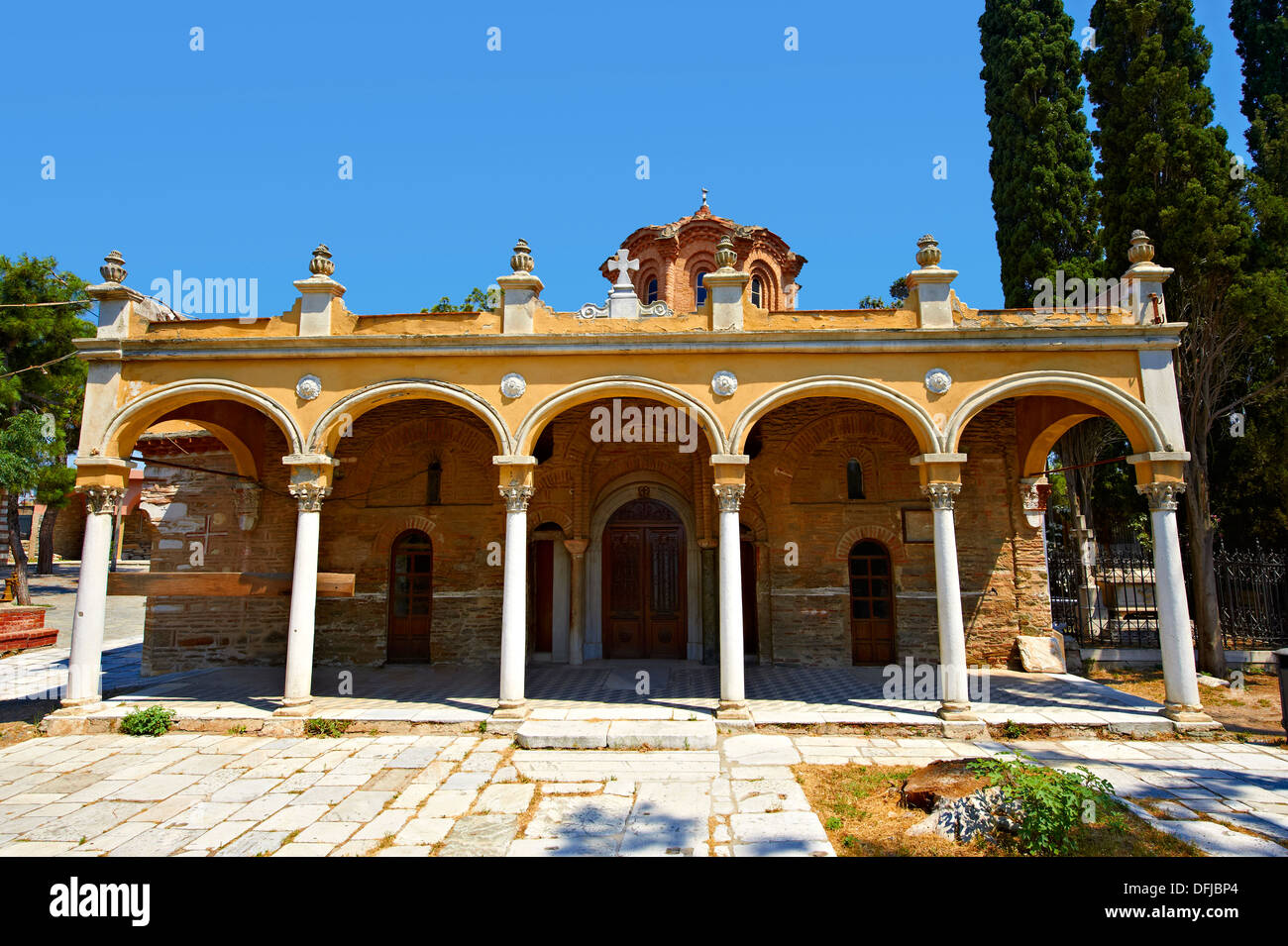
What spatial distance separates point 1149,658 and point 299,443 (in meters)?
15.7

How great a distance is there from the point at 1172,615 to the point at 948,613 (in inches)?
109

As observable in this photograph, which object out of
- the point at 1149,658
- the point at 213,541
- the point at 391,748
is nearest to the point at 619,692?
the point at 391,748

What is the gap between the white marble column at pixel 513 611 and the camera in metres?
8.76

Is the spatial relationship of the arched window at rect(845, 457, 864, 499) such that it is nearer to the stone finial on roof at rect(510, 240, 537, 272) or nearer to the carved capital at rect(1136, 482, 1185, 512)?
the carved capital at rect(1136, 482, 1185, 512)

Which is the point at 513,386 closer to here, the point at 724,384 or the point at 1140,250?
the point at 724,384

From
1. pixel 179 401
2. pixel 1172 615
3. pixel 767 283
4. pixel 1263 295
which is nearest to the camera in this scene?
pixel 1172 615

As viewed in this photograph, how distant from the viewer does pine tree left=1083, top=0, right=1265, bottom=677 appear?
11430 millimetres

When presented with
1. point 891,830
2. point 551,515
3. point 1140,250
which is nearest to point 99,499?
point 551,515

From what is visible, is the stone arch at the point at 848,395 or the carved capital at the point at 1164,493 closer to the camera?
the carved capital at the point at 1164,493

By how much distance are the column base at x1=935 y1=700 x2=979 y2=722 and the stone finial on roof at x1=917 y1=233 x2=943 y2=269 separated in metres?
5.81

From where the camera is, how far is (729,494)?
904 cm

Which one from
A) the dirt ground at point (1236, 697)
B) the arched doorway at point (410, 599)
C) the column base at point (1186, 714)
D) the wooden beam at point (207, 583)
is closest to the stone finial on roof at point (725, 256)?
the wooden beam at point (207, 583)

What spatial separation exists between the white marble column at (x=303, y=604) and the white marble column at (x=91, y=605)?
2389 millimetres

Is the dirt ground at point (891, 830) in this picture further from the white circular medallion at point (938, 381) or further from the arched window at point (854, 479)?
the arched window at point (854, 479)
